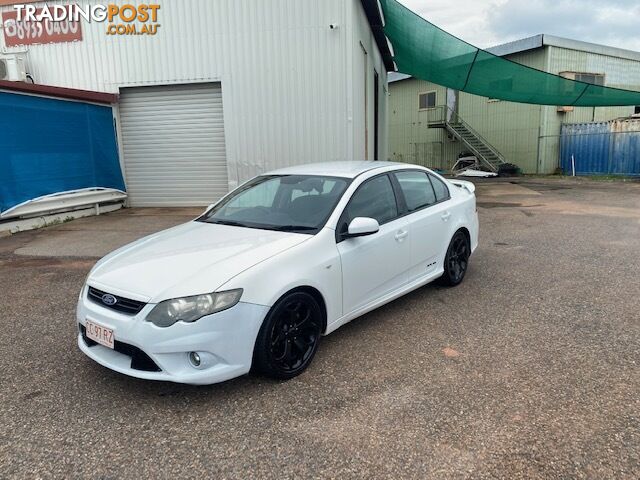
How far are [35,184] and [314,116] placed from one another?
19.0 feet

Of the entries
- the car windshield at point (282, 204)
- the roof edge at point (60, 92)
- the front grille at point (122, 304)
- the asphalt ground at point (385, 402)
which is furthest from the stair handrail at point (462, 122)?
the front grille at point (122, 304)

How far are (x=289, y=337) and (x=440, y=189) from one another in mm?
2737

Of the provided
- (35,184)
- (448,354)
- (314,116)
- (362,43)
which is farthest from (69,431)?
(362,43)

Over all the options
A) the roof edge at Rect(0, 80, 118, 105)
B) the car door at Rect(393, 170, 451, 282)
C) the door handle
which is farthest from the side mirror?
the roof edge at Rect(0, 80, 118, 105)

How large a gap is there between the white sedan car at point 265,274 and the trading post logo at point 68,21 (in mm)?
8652

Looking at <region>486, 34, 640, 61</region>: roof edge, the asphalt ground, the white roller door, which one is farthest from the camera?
<region>486, 34, 640, 61</region>: roof edge

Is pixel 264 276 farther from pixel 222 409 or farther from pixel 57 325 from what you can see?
pixel 57 325

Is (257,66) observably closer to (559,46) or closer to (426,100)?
(559,46)

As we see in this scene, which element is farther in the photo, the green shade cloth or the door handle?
the green shade cloth

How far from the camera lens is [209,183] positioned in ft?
40.0

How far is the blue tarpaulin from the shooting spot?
9031mm

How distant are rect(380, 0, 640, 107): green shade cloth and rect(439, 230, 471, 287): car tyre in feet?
25.0

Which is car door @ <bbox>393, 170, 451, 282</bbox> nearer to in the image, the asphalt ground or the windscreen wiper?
the asphalt ground

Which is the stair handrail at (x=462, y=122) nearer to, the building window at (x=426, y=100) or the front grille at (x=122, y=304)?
the building window at (x=426, y=100)
